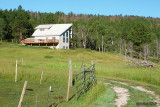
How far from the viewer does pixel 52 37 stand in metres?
65.7

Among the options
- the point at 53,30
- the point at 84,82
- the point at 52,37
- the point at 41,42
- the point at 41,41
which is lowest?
the point at 84,82

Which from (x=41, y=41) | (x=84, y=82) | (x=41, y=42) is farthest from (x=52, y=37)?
(x=84, y=82)

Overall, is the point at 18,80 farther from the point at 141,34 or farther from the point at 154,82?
the point at 141,34

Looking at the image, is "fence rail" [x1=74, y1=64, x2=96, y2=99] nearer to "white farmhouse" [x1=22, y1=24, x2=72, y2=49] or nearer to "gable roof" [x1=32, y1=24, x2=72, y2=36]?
"white farmhouse" [x1=22, y1=24, x2=72, y2=49]

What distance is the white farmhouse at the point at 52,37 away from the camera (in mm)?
64312

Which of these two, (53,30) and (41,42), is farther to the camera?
(53,30)

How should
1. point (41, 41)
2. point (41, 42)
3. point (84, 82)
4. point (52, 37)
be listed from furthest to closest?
1. point (52, 37)
2. point (41, 41)
3. point (41, 42)
4. point (84, 82)

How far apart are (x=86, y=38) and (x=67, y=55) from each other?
3507 cm

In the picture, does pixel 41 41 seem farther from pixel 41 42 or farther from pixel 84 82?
pixel 84 82

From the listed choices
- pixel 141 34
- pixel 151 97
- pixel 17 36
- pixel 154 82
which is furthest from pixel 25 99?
pixel 17 36

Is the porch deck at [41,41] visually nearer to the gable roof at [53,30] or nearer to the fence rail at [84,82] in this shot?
the gable roof at [53,30]

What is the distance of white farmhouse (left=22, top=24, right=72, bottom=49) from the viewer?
211ft

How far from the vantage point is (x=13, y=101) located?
13000 millimetres

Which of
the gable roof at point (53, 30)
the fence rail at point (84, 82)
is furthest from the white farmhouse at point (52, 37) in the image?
the fence rail at point (84, 82)
